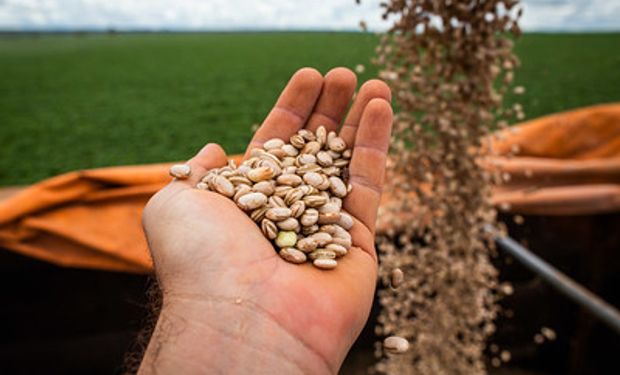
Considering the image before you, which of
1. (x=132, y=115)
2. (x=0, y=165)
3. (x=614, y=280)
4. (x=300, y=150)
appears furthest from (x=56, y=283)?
(x=132, y=115)

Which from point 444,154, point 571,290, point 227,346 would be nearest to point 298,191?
point 227,346

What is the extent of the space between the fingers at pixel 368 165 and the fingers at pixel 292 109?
0.22m

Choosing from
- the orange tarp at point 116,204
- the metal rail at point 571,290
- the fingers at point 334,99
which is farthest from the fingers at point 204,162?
the metal rail at point 571,290

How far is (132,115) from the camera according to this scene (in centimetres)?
1130

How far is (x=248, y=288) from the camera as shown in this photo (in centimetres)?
109

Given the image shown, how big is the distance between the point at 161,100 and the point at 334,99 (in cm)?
1245

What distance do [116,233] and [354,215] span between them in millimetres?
1431

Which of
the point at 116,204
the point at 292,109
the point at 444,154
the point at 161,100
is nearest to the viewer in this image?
the point at 292,109

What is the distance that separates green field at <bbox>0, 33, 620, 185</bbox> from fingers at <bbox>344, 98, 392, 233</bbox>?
2.13 ft

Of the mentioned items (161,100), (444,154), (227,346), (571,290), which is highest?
(444,154)

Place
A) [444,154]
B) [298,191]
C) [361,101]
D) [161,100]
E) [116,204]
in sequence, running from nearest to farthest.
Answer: [298,191] < [361,101] < [444,154] < [116,204] < [161,100]

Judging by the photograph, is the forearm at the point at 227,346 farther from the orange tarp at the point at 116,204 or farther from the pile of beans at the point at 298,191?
the orange tarp at the point at 116,204

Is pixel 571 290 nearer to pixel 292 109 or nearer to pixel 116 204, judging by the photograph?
pixel 292 109

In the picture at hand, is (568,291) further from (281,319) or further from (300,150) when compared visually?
(281,319)
